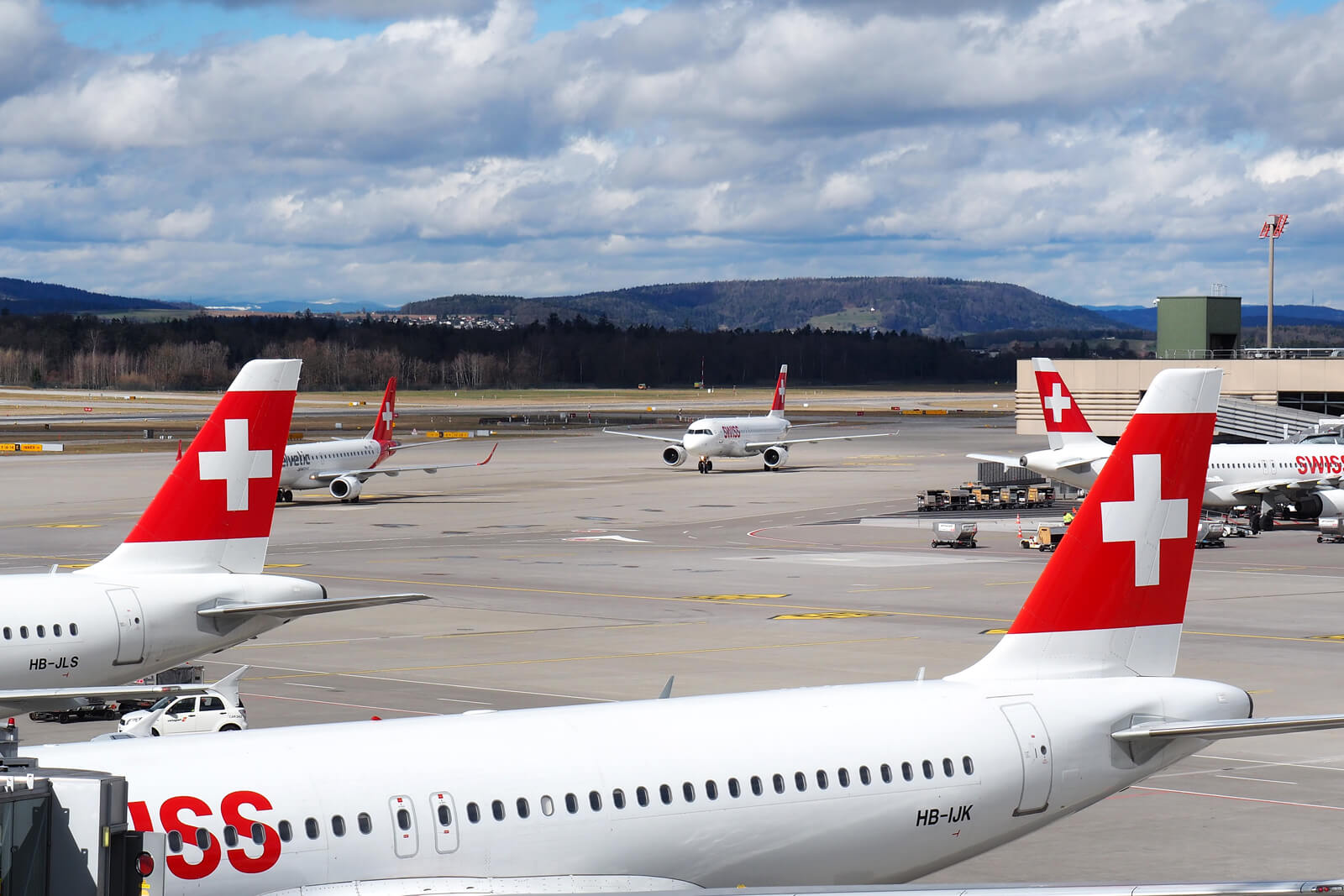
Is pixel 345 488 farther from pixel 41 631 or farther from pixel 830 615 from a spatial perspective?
pixel 41 631

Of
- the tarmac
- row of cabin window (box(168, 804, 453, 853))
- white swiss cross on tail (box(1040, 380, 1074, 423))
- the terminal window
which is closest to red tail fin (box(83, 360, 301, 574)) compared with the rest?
the tarmac

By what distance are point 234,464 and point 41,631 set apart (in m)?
3.99

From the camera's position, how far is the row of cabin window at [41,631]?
80.4 ft

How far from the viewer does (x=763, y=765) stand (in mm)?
15273

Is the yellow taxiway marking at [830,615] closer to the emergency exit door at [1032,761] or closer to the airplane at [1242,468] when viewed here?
the airplane at [1242,468]

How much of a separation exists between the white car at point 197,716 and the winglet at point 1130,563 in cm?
1460

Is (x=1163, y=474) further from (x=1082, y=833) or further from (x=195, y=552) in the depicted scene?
(x=195, y=552)

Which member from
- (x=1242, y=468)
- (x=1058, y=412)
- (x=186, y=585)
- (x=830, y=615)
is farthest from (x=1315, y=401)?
(x=186, y=585)

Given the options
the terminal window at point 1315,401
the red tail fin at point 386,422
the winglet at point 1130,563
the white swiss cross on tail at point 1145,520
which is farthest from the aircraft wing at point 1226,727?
the terminal window at point 1315,401

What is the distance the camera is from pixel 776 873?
15289 mm

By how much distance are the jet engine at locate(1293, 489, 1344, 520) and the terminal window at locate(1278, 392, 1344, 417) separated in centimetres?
3564

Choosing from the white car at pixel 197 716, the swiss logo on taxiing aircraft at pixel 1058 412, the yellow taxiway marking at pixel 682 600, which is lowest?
the yellow taxiway marking at pixel 682 600

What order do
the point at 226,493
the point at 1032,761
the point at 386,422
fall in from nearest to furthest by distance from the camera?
the point at 1032,761 < the point at 226,493 < the point at 386,422

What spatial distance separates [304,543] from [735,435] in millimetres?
46131
